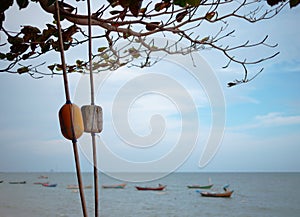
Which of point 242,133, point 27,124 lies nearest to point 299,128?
point 242,133

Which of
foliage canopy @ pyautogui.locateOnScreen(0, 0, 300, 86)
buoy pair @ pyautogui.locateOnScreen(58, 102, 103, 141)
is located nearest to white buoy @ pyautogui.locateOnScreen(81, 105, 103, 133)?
buoy pair @ pyautogui.locateOnScreen(58, 102, 103, 141)

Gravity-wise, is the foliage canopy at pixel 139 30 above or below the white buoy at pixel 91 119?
above

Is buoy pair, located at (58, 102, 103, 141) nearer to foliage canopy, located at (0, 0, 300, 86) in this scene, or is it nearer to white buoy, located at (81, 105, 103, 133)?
white buoy, located at (81, 105, 103, 133)

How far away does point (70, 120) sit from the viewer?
58 centimetres

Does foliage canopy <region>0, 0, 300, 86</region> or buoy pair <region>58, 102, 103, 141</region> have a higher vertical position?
foliage canopy <region>0, 0, 300, 86</region>

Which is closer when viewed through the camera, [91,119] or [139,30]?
[91,119]

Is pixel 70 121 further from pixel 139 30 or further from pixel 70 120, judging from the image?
pixel 139 30

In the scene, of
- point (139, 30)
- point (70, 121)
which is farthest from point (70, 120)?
point (139, 30)

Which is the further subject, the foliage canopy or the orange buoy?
the foliage canopy

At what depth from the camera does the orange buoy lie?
1.91 feet

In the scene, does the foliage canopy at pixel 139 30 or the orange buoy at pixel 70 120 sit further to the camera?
the foliage canopy at pixel 139 30

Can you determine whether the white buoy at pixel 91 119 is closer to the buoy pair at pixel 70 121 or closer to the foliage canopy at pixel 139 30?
the buoy pair at pixel 70 121

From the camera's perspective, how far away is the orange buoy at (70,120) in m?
0.58

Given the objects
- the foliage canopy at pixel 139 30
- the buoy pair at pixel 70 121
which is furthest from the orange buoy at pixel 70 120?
the foliage canopy at pixel 139 30
